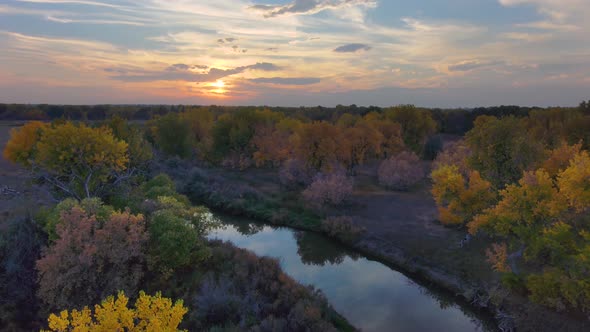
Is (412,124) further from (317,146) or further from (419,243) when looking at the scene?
(419,243)

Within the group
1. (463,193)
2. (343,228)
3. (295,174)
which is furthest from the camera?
(295,174)

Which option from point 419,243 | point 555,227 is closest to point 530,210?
point 555,227

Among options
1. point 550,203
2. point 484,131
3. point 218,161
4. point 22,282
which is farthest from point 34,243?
point 218,161

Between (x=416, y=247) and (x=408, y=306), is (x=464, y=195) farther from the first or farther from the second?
(x=408, y=306)

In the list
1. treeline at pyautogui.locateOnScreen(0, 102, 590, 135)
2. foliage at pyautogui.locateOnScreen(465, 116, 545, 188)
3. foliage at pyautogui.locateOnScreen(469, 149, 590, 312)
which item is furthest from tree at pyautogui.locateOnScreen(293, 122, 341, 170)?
treeline at pyautogui.locateOnScreen(0, 102, 590, 135)

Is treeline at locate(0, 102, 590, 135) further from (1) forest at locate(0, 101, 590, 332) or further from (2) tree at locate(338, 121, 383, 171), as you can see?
(1) forest at locate(0, 101, 590, 332)
